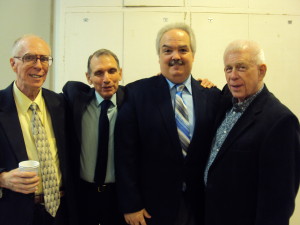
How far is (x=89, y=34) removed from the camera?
261cm

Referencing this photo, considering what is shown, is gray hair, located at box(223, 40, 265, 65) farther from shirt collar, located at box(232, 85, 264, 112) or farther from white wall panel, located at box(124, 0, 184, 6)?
white wall panel, located at box(124, 0, 184, 6)

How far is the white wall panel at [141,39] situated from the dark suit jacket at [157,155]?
42.5 inches

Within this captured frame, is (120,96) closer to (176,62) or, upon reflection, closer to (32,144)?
(176,62)

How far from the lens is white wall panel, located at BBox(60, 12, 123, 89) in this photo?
2601mm

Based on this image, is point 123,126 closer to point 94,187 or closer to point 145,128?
point 145,128

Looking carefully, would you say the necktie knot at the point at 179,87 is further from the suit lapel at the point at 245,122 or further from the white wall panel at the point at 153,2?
the white wall panel at the point at 153,2

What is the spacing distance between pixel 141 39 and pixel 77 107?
1209 millimetres

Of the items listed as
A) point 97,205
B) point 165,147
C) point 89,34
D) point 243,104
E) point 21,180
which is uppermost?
point 89,34

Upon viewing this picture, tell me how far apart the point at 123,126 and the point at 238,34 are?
1688 mm

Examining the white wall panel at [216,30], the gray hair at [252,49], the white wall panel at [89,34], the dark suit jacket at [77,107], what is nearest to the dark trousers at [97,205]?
the dark suit jacket at [77,107]

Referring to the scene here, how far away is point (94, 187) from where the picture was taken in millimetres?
1672

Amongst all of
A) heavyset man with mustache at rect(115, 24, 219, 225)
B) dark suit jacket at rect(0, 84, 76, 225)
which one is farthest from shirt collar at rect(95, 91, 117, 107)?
dark suit jacket at rect(0, 84, 76, 225)

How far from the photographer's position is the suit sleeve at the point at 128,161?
149cm

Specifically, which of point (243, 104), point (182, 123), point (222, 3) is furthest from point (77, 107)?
point (222, 3)
